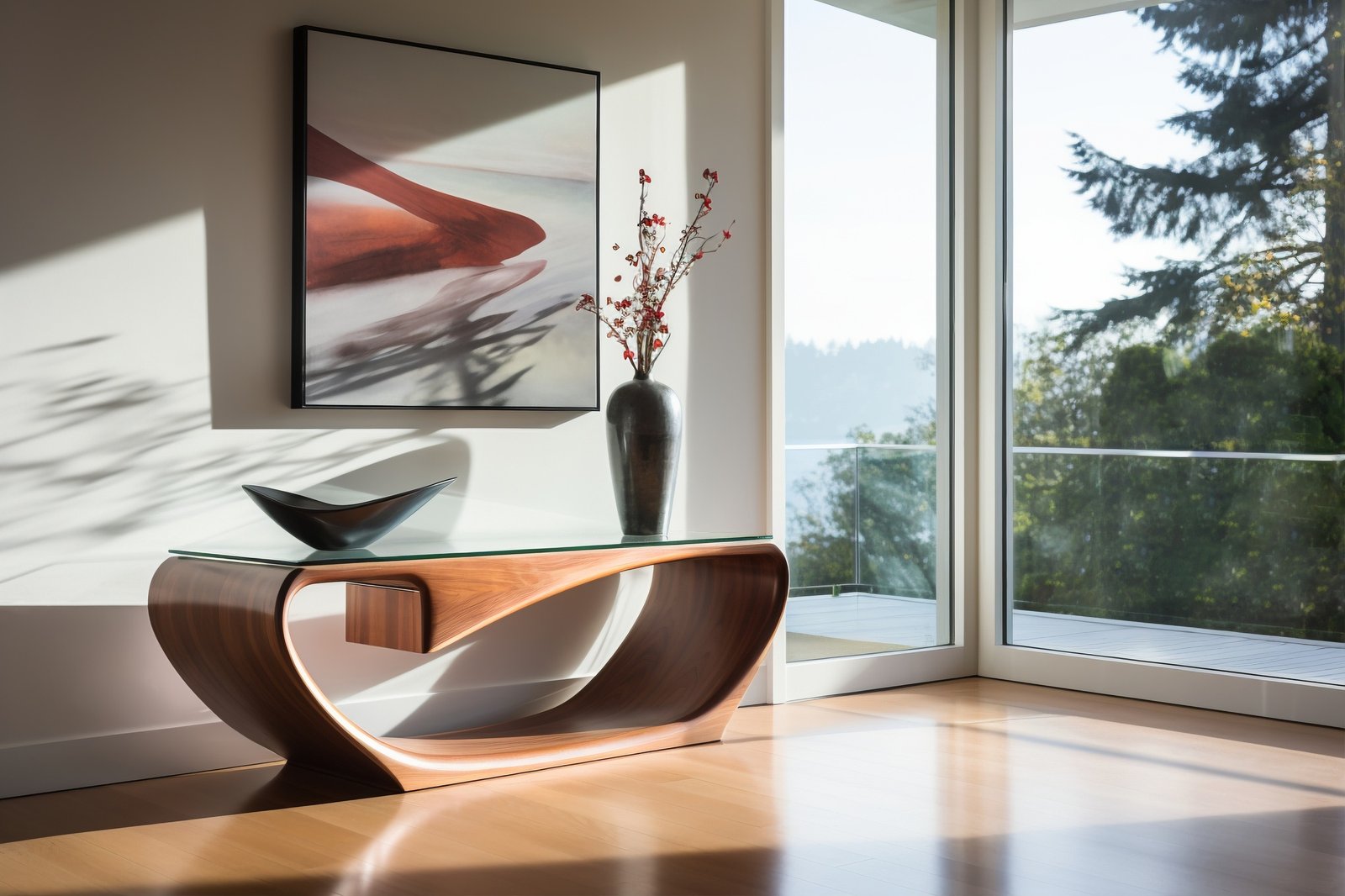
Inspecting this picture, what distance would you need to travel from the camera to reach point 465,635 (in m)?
3.07

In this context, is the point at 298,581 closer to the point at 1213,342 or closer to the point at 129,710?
the point at 129,710

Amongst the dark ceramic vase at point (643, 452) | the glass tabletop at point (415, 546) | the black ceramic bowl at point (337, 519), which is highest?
the dark ceramic vase at point (643, 452)

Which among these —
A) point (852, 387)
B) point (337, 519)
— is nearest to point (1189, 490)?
point (852, 387)

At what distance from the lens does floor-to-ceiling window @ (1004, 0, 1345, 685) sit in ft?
12.9

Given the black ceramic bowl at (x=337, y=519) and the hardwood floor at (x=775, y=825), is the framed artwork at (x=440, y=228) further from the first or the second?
the hardwood floor at (x=775, y=825)

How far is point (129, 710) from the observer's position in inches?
125

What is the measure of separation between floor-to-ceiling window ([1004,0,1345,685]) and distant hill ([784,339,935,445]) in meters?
0.37

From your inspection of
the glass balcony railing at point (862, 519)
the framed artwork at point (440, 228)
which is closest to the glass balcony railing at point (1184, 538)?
the glass balcony railing at point (862, 519)

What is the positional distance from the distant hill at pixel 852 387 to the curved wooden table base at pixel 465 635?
74 centimetres

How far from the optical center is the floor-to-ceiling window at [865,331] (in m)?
4.40

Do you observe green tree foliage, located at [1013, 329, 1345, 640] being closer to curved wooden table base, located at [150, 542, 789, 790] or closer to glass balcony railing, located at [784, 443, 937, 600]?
glass balcony railing, located at [784, 443, 937, 600]

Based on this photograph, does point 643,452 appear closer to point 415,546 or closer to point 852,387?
point 415,546

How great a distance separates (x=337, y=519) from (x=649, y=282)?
1.29m

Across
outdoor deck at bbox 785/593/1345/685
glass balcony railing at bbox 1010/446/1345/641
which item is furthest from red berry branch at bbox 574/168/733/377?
glass balcony railing at bbox 1010/446/1345/641
